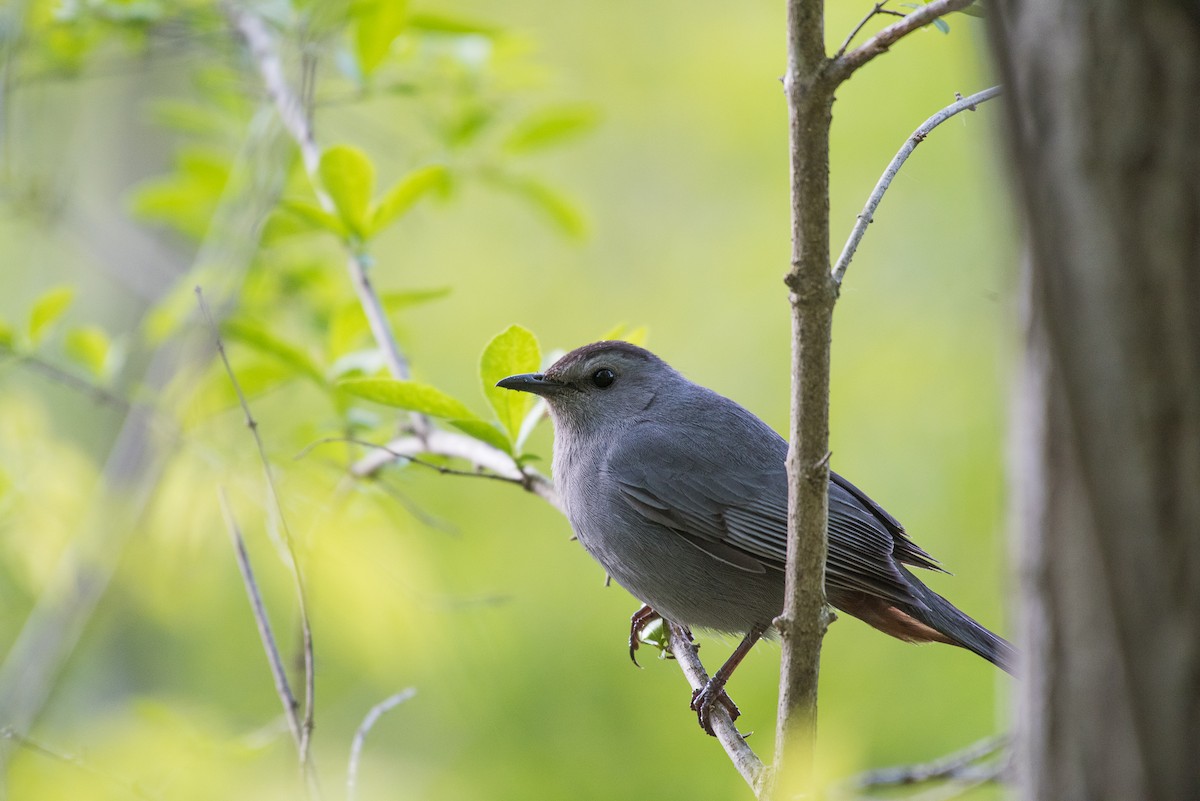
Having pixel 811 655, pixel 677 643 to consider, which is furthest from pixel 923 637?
pixel 811 655

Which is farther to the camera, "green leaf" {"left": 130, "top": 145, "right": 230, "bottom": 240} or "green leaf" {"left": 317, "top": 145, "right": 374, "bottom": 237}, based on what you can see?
"green leaf" {"left": 130, "top": 145, "right": 230, "bottom": 240}

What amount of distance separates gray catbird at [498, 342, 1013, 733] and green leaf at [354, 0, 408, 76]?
3.78ft

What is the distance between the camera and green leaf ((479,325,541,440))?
3.02 m

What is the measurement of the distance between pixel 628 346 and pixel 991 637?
1505mm

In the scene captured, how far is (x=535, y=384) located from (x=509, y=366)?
0.65 meters

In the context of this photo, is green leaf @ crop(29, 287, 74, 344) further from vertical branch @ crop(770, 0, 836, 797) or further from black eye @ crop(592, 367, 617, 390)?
vertical branch @ crop(770, 0, 836, 797)

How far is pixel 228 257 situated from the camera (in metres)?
3.71

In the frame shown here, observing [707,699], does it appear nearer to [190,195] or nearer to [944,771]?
[944,771]

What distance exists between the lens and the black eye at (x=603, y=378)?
3986 millimetres

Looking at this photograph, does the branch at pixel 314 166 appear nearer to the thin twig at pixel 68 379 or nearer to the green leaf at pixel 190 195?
the green leaf at pixel 190 195

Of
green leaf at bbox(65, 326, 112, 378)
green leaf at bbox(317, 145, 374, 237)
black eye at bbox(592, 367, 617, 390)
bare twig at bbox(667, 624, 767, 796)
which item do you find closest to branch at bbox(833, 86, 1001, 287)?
bare twig at bbox(667, 624, 767, 796)

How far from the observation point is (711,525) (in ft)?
11.6

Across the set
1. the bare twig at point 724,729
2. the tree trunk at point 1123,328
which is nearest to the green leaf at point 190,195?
the bare twig at point 724,729

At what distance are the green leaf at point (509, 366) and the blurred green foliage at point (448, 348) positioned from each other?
14mm
